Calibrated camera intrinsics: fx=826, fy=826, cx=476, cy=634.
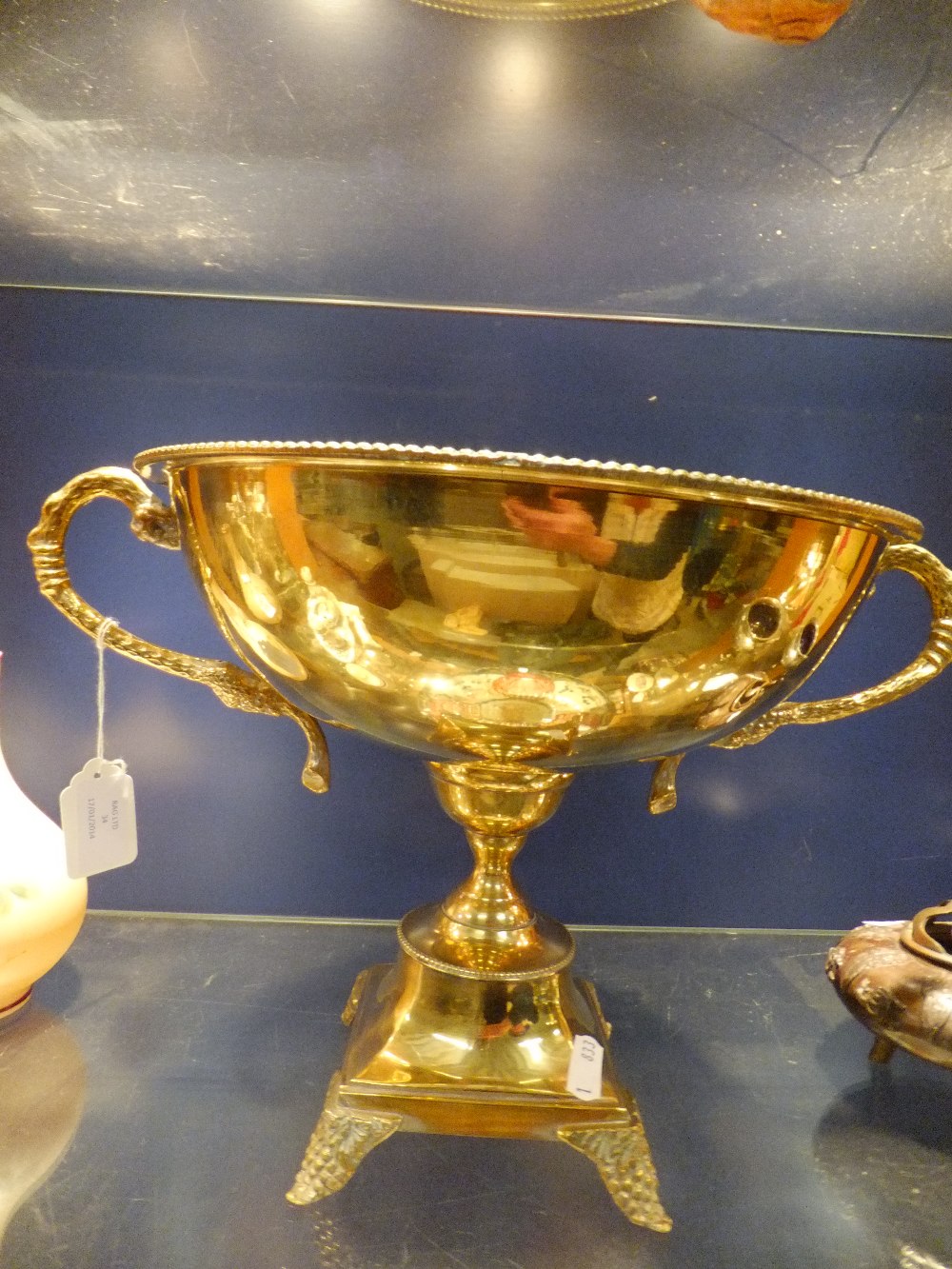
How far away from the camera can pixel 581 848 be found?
2.88ft

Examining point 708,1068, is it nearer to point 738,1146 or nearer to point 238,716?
point 738,1146

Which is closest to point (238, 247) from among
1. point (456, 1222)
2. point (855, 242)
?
point (855, 242)

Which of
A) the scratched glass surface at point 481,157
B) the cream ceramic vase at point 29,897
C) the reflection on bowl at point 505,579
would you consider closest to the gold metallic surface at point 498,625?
the reflection on bowl at point 505,579

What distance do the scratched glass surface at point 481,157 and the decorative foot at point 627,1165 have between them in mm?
704

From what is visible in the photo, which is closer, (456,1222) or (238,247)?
(456,1222)

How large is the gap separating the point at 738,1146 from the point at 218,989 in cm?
45

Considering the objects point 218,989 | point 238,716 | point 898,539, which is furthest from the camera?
point 238,716

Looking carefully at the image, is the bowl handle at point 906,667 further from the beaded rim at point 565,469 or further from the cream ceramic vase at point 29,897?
the cream ceramic vase at point 29,897

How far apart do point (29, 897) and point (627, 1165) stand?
48 centimetres

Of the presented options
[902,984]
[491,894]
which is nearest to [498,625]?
[491,894]

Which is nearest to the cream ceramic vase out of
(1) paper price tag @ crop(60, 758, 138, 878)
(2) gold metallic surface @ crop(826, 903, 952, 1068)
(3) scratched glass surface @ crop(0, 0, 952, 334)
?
(1) paper price tag @ crop(60, 758, 138, 878)

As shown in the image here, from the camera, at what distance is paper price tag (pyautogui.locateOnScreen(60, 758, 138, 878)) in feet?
2.02

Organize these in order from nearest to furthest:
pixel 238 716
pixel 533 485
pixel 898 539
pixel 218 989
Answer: pixel 533 485
pixel 898 539
pixel 218 989
pixel 238 716

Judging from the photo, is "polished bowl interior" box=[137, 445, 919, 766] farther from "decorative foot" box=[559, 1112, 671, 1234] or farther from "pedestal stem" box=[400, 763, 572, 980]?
"decorative foot" box=[559, 1112, 671, 1234]
